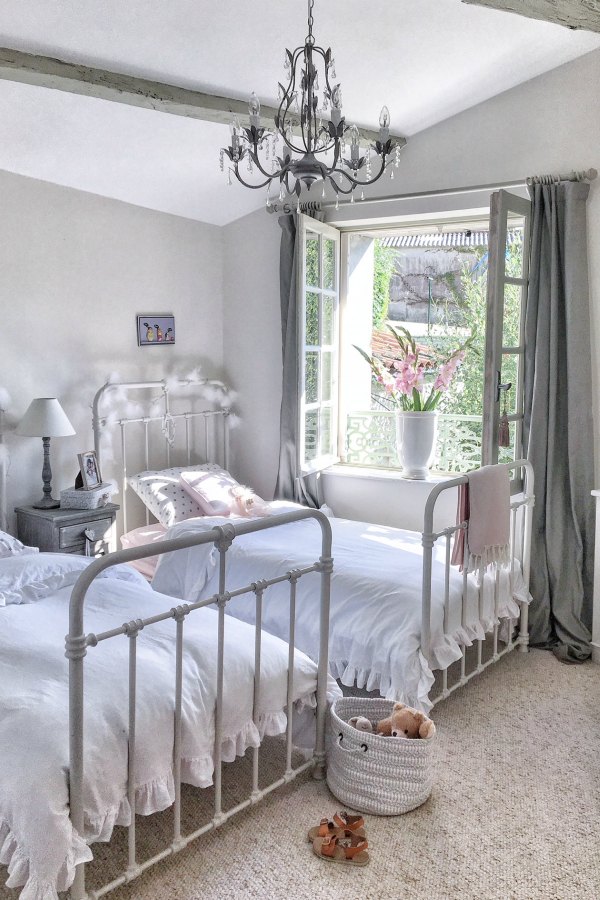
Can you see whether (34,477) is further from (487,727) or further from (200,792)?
(487,727)

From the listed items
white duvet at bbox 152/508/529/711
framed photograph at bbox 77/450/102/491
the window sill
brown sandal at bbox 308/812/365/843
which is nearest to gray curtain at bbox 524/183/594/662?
white duvet at bbox 152/508/529/711

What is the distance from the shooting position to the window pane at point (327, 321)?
4.49m

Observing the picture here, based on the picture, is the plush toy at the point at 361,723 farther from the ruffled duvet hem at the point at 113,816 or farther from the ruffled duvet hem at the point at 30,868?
the ruffled duvet hem at the point at 30,868

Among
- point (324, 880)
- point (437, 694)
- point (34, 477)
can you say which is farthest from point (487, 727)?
point (34, 477)

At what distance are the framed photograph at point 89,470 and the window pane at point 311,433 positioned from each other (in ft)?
3.91

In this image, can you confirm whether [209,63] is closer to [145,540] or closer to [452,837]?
[145,540]

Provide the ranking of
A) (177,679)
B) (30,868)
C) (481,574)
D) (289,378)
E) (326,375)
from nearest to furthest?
(30,868), (177,679), (481,574), (289,378), (326,375)

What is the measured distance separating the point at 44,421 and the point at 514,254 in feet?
7.47

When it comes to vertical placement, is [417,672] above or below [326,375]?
below

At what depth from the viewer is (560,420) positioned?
12.0 feet

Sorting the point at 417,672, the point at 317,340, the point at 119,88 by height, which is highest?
the point at 119,88

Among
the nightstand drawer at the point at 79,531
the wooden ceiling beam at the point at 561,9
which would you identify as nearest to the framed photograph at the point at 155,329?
the nightstand drawer at the point at 79,531

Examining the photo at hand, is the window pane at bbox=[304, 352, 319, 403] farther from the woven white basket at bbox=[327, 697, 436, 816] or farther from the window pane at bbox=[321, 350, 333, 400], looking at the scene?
the woven white basket at bbox=[327, 697, 436, 816]

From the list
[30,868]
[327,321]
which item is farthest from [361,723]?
[327,321]
